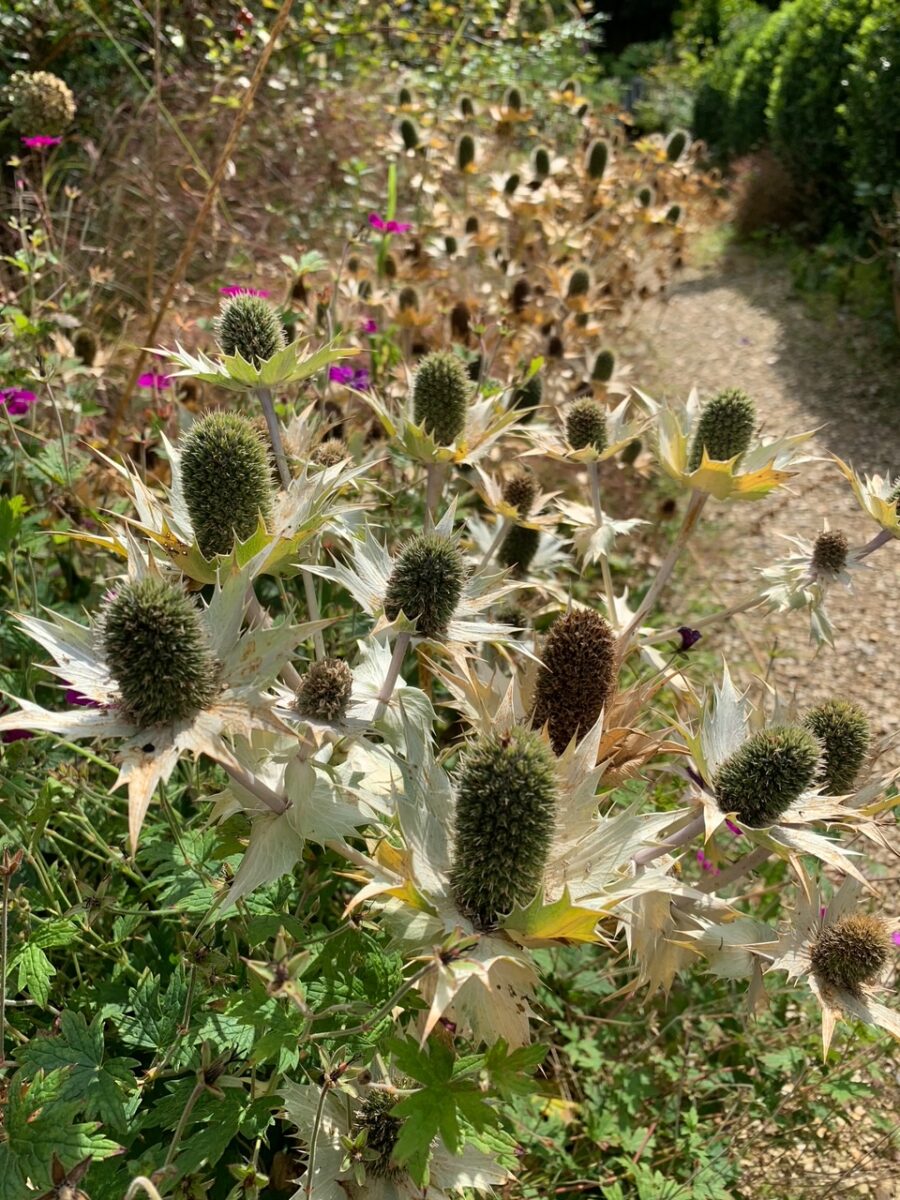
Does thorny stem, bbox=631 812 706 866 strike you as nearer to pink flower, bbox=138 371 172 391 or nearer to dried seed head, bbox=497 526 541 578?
dried seed head, bbox=497 526 541 578

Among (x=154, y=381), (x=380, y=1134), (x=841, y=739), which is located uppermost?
(x=841, y=739)

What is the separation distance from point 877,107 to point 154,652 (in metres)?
6.86

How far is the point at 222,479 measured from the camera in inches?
55.4

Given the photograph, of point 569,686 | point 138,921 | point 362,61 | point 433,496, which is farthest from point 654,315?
point 138,921

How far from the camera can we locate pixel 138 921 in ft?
5.54

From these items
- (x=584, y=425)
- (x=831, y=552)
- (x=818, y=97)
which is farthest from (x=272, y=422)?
(x=818, y=97)

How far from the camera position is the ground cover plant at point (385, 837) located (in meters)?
1.16

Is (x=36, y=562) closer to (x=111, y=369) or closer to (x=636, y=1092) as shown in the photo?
(x=111, y=369)

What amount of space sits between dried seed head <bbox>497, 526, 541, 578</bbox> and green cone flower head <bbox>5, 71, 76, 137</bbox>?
2.19 m

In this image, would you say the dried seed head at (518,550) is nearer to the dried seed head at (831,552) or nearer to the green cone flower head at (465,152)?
the dried seed head at (831,552)

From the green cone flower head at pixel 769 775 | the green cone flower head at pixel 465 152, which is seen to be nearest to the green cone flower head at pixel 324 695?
the green cone flower head at pixel 769 775

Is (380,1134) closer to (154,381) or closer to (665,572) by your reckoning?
(665,572)

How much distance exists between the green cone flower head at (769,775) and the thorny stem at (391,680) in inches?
23.7

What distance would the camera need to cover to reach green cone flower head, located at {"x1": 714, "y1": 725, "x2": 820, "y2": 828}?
143cm
